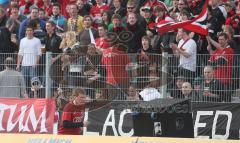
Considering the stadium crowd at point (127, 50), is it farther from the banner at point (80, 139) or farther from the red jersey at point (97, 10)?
the banner at point (80, 139)

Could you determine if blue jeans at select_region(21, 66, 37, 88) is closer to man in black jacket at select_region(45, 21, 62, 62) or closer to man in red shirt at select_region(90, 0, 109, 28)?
man in black jacket at select_region(45, 21, 62, 62)

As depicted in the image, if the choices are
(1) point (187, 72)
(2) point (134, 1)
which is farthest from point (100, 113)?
(2) point (134, 1)

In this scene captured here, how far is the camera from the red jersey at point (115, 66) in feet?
54.4

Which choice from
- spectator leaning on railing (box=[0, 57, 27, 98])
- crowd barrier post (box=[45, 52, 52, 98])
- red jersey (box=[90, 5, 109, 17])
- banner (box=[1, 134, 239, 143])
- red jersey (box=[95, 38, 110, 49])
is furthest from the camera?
red jersey (box=[90, 5, 109, 17])

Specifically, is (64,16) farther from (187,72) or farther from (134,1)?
(187,72)

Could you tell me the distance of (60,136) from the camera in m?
14.2

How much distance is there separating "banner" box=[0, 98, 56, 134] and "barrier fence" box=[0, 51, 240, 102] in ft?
1.24

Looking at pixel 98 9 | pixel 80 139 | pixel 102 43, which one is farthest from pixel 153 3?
pixel 80 139

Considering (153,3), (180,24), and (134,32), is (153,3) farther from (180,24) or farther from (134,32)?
(180,24)

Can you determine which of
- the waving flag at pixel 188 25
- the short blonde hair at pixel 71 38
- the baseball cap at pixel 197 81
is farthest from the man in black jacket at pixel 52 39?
the baseball cap at pixel 197 81

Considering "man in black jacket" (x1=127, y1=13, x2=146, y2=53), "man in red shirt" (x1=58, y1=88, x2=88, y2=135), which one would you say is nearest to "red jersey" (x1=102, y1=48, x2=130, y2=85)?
"man in black jacket" (x1=127, y1=13, x2=146, y2=53)

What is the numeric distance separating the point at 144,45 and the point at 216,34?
1.92m

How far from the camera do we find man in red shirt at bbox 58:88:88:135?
1459 centimetres

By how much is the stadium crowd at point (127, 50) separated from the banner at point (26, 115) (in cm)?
19
